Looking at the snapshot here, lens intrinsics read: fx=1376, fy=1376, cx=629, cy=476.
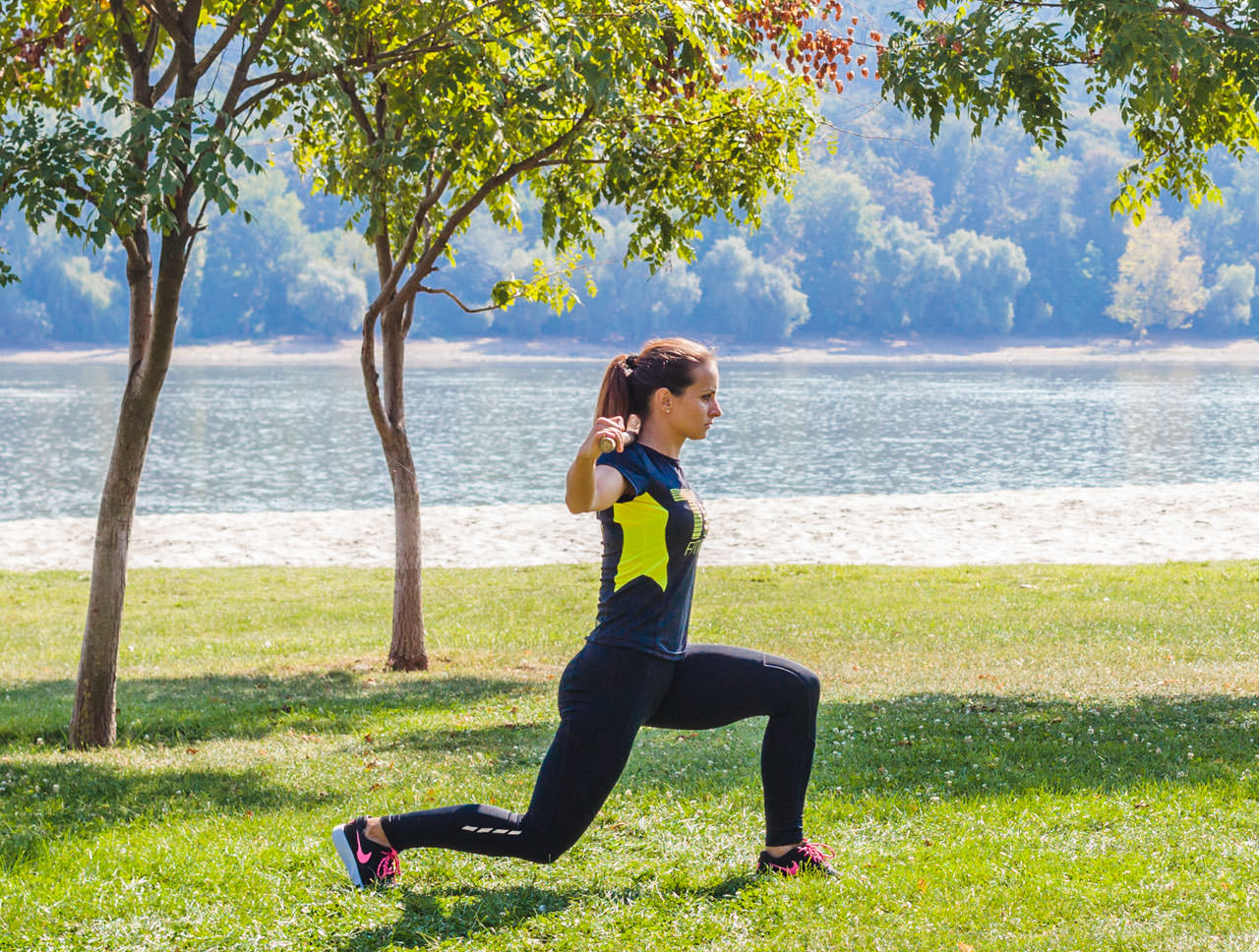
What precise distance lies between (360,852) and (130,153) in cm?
383

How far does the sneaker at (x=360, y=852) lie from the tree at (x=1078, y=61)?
212 inches

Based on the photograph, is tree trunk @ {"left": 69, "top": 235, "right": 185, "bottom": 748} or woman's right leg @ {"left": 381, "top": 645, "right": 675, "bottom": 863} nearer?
woman's right leg @ {"left": 381, "top": 645, "right": 675, "bottom": 863}

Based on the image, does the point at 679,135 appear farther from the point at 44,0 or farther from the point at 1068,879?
the point at 1068,879

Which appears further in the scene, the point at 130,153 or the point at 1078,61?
the point at 1078,61

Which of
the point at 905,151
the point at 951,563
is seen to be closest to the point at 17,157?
the point at 951,563

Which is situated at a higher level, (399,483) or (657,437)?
(657,437)

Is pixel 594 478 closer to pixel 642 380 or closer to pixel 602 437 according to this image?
pixel 602 437

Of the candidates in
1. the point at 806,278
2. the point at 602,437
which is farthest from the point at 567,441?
the point at 806,278

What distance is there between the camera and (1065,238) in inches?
6678

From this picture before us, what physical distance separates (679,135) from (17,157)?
5154mm

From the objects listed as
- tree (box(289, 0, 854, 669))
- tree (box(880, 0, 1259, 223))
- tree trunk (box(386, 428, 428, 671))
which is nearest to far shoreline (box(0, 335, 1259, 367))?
tree (box(289, 0, 854, 669))

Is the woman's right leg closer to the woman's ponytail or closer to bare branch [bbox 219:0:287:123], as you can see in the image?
the woman's ponytail

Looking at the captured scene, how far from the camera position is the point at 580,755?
14.6 feet

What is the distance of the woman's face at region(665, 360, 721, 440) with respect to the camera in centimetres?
458
